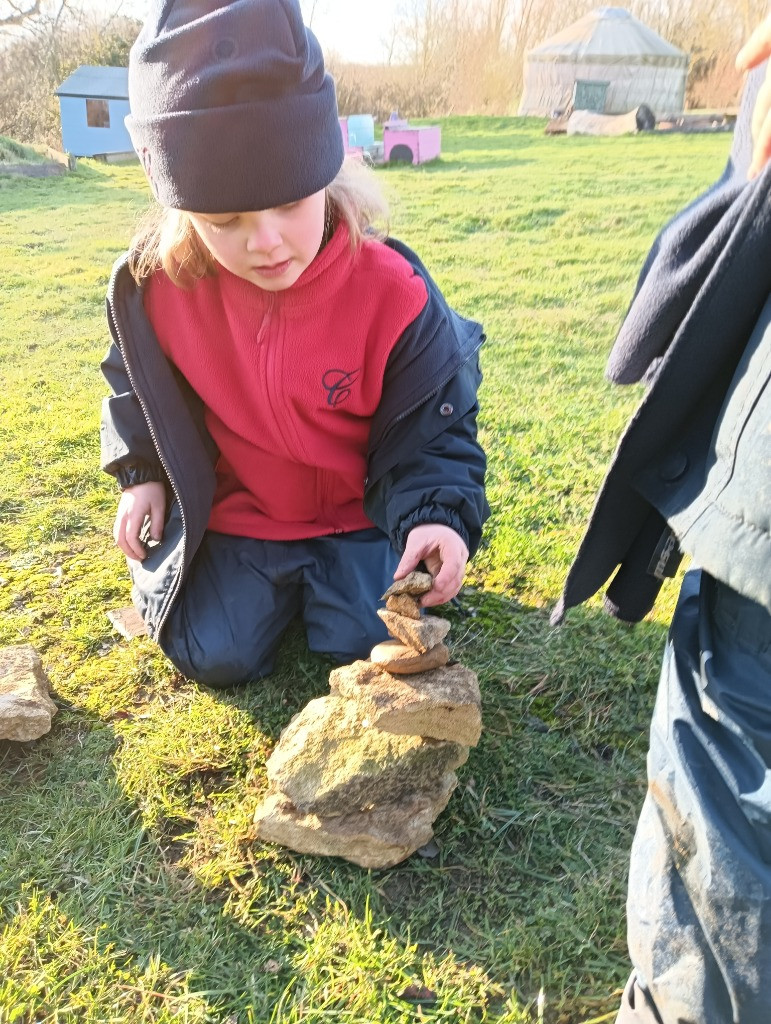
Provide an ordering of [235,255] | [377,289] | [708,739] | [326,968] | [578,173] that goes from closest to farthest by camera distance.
A: [708,739] → [326,968] → [235,255] → [377,289] → [578,173]

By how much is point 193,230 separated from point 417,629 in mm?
1252

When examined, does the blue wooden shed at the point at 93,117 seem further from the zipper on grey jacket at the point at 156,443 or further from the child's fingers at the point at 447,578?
the child's fingers at the point at 447,578

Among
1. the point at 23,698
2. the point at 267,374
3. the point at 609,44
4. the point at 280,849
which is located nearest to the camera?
the point at 280,849

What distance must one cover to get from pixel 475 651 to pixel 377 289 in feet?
3.75

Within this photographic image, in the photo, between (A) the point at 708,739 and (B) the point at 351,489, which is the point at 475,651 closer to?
(B) the point at 351,489

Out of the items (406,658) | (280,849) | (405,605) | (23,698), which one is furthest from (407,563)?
(23,698)

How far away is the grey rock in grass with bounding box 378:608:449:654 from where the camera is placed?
1.92 metres

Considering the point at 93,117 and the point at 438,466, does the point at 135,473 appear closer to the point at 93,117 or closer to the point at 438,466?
the point at 438,466

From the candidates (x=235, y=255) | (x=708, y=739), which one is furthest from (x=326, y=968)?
(x=235, y=255)

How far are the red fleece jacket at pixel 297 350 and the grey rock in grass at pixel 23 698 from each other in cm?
88

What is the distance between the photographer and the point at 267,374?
2398 millimetres

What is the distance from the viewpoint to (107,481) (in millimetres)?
3725

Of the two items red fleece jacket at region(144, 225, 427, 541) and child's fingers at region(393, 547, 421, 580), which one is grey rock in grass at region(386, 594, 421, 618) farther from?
red fleece jacket at region(144, 225, 427, 541)

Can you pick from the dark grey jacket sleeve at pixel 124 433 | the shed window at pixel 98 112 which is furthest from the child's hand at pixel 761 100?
the shed window at pixel 98 112
